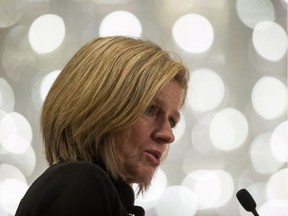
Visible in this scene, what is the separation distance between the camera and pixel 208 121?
1238 millimetres

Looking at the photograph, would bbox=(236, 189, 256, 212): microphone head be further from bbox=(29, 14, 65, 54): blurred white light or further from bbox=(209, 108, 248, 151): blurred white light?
bbox=(29, 14, 65, 54): blurred white light

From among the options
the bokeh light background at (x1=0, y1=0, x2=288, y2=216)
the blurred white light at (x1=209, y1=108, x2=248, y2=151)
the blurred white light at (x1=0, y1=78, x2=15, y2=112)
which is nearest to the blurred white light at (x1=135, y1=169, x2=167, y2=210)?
the bokeh light background at (x1=0, y1=0, x2=288, y2=216)

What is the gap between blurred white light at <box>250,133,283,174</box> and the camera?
1228 millimetres

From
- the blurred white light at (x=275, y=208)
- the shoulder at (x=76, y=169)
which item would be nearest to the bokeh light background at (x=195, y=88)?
the blurred white light at (x=275, y=208)

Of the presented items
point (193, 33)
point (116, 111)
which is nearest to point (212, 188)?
point (193, 33)

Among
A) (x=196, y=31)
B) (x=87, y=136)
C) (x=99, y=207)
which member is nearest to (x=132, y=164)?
(x=87, y=136)

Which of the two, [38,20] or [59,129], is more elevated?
[38,20]

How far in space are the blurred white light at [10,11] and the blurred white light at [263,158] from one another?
63cm

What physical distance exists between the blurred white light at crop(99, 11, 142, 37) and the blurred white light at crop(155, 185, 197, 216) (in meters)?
0.37

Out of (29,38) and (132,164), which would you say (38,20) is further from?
(132,164)

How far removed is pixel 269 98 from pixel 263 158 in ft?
0.47

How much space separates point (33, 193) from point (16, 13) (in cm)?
84

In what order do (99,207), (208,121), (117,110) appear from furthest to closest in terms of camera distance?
(208,121), (117,110), (99,207)

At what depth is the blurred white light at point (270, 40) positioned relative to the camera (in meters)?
1.29
